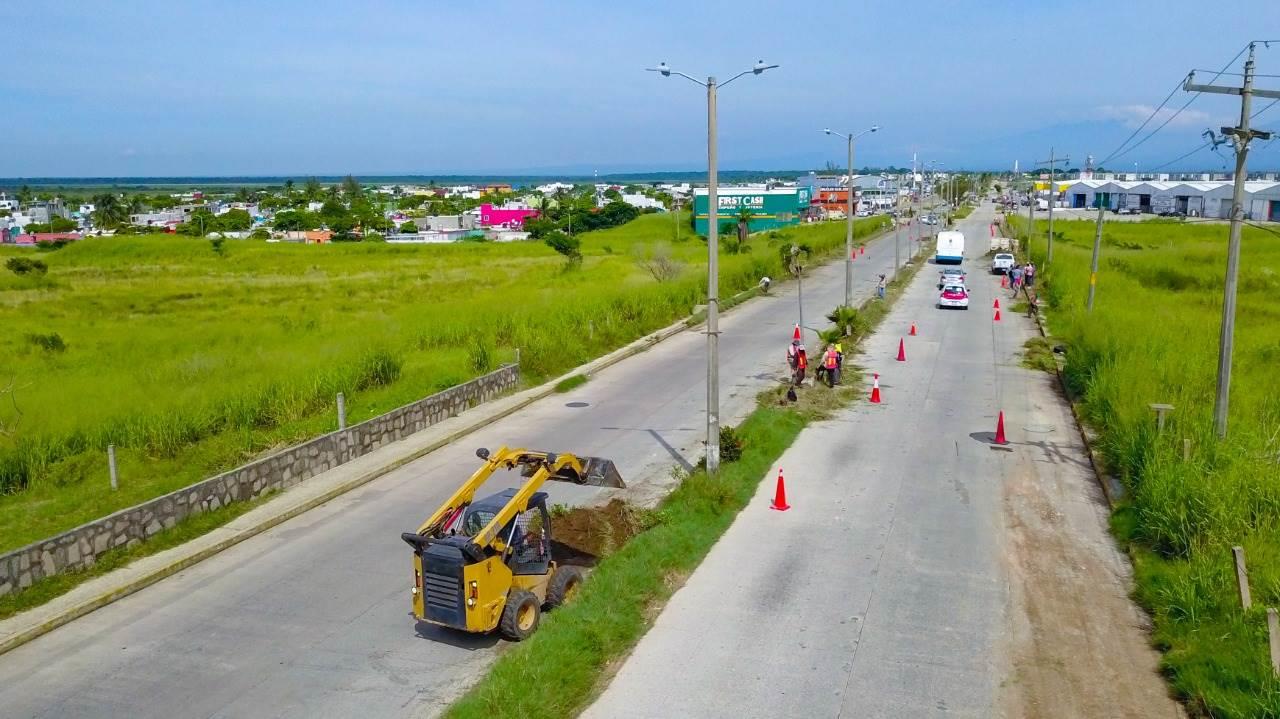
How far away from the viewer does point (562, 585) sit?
11.1 m

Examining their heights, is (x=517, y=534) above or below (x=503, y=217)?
below

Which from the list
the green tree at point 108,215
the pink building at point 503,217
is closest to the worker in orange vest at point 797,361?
the pink building at point 503,217

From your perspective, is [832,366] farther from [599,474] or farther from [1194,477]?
[599,474]

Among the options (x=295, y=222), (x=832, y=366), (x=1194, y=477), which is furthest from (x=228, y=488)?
(x=295, y=222)

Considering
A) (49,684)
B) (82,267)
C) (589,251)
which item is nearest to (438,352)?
(49,684)

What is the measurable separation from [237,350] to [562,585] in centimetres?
1760

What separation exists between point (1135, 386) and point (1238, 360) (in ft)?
16.1

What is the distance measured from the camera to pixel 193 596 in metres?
11.8

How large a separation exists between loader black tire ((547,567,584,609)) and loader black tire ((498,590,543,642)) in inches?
15.6

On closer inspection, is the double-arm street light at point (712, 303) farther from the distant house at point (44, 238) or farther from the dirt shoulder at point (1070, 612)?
the distant house at point (44, 238)

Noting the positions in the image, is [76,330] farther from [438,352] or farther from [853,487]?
[853,487]

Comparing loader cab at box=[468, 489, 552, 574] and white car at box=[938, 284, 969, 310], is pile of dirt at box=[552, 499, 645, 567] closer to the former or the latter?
loader cab at box=[468, 489, 552, 574]

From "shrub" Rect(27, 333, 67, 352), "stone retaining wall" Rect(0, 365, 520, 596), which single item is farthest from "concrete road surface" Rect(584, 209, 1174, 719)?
"shrub" Rect(27, 333, 67, 352)

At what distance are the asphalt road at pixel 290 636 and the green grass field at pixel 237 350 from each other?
7.54 feet
